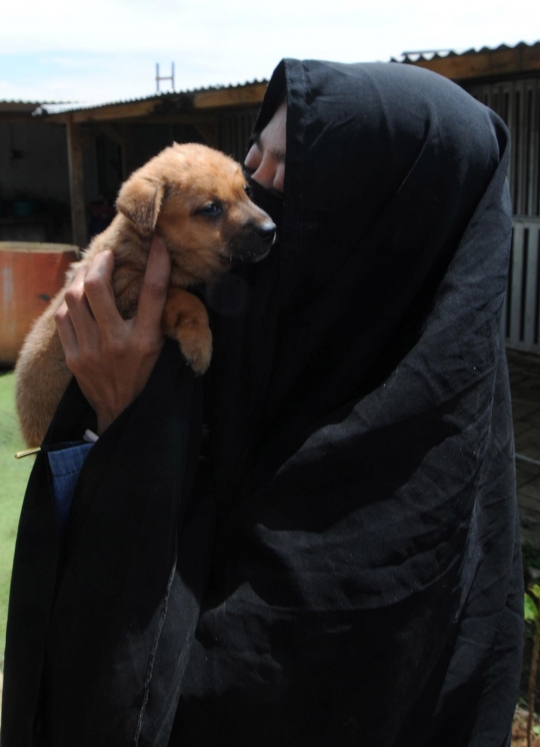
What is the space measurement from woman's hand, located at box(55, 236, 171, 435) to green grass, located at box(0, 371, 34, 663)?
2.17 metres

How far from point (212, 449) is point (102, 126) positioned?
40.7 feet

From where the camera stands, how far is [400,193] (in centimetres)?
144

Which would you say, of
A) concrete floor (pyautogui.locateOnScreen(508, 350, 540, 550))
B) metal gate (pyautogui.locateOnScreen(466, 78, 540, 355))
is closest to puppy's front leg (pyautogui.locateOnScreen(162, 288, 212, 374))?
concrete floor (pyautogui.locateOnScreen(508, 350, 540, 550))

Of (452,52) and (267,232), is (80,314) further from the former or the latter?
(452,52)

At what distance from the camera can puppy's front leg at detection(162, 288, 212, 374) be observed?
63.2 inches

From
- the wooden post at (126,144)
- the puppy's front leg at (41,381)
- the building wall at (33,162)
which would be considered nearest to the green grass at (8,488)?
the puppy's front leg at (41,381)

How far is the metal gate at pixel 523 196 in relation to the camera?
23.9 ft

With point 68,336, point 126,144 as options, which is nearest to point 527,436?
point 68,336

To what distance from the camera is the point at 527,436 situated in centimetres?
648

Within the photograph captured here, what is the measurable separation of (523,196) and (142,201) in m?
6.46

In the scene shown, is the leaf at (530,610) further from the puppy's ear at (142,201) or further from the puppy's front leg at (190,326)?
the puppy's ear at (142,201)

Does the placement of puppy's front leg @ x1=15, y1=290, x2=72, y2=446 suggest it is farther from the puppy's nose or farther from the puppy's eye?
the puppy's nose

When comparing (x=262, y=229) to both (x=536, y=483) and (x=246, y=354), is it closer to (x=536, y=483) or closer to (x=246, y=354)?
(x=246, y=354)

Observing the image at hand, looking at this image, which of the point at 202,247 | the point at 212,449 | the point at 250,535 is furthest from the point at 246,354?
the point at 202,247
